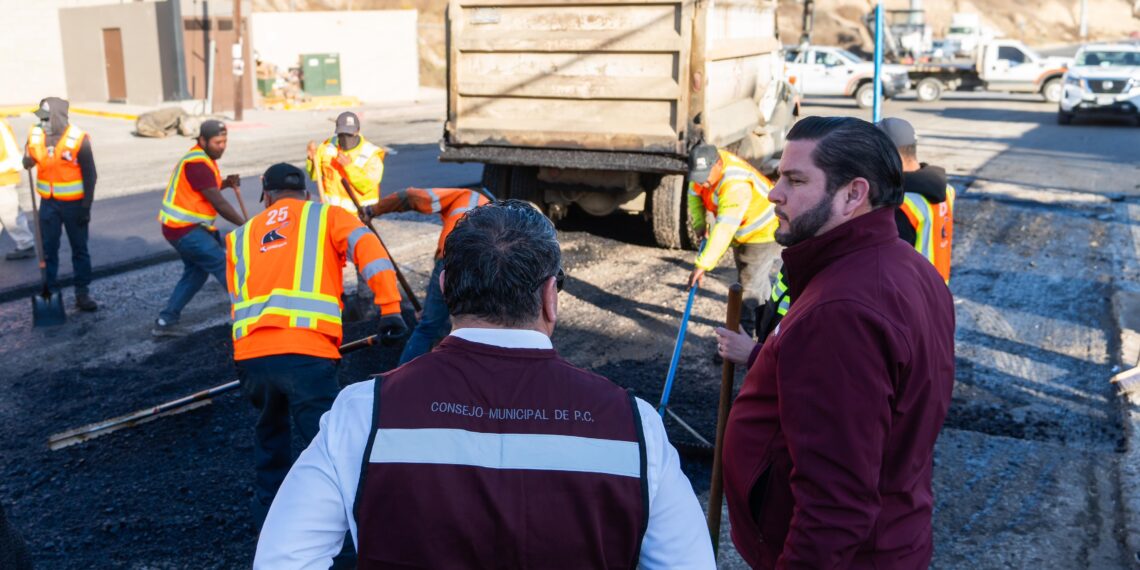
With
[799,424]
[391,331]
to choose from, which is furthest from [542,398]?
[391,331]

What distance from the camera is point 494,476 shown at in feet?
5.67

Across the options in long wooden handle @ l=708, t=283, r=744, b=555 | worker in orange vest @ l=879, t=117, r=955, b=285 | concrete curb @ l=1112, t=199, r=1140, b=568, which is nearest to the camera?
long wooden handle @ l=708, t=283, r=744, b=555

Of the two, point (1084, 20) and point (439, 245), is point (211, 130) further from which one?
point (1084, 20)

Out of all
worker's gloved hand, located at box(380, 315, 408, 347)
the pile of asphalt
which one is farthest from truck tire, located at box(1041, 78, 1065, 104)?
worker's gloved hand, located at box(380, 315, 408, 347)

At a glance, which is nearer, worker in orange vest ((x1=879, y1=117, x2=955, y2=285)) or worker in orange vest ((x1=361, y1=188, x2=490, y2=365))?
worker in orange vest ((x1=879, y1=117, x2=955, y2=285))

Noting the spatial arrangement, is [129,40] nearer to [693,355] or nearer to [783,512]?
[693,355]

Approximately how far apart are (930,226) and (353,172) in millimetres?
4946

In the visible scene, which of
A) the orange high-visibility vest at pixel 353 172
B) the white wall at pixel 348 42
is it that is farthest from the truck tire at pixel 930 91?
the orange high-visibility vest at pixel 353 172

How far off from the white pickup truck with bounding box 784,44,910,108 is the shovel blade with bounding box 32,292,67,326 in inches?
935

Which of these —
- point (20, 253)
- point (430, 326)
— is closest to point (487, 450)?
point (430, 326)

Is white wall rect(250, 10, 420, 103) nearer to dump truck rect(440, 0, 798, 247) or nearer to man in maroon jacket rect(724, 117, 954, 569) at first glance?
dump truck rect(440, 0, 798, 247)

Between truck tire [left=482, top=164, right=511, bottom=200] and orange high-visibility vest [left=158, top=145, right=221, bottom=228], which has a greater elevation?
orange high-visibility vest [left=158, top=145, right=221, bottom=228]

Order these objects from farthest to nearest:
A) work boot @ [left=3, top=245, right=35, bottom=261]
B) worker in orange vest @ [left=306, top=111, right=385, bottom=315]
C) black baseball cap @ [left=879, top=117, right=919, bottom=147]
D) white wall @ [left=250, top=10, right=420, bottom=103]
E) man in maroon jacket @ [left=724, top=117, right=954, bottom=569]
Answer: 1. white wall @ [left=250, top=10, right=420, bottom=103]
2. work boot @ [left=3, top=245, right=35, bottom=261]
3. worker in orange vest @ [left=306, top=111, right=385, bottom=315]
4. black baseball cap @ [left=879, top=117, right=919, bottom=147]
5. man in maroon jacket @ [left=724, top=117, right=954, bottom=569]

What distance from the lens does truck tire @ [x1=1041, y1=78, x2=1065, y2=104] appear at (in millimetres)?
29531
